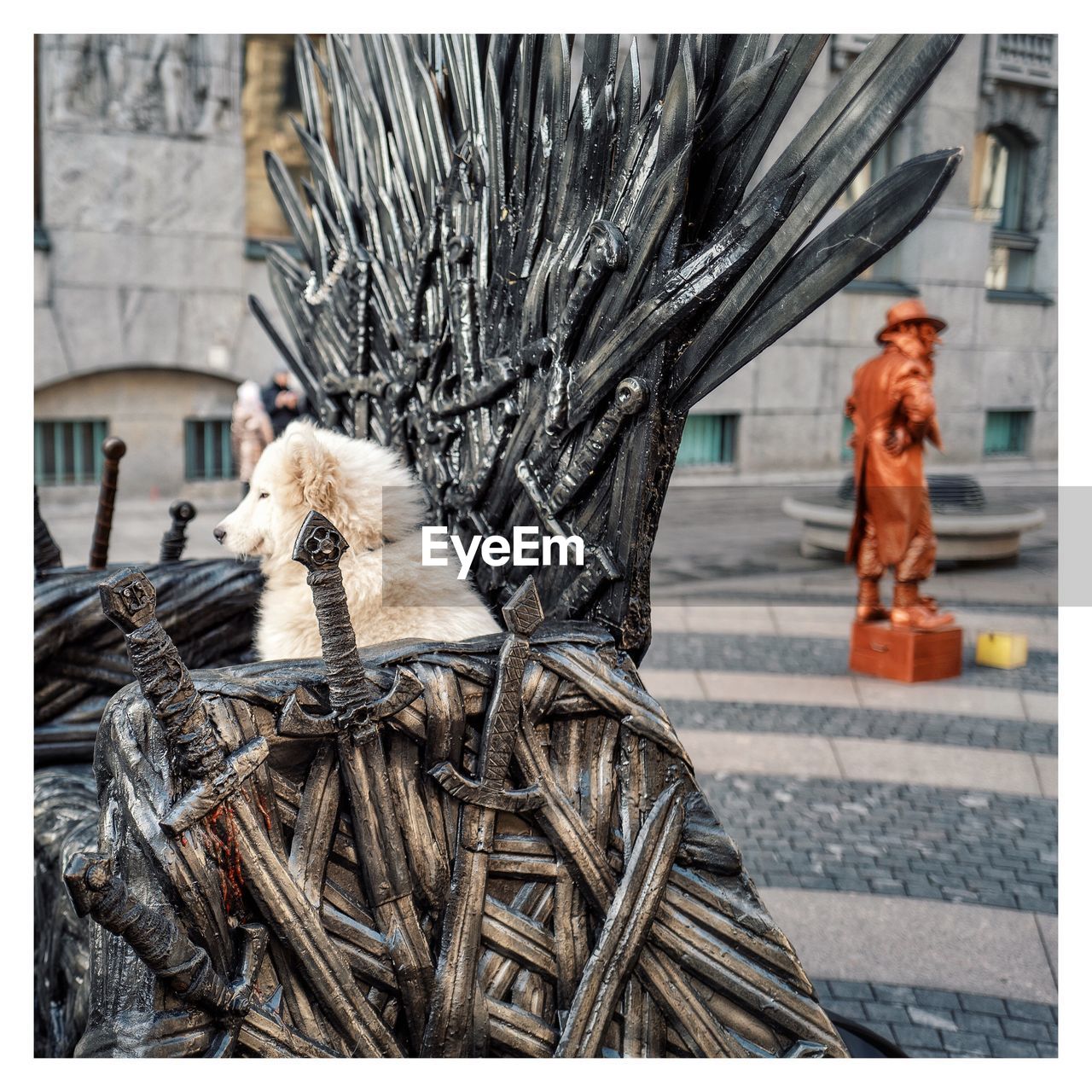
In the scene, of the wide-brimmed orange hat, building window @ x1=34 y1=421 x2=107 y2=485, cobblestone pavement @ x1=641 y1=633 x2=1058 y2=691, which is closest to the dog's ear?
cobblestone pavement @ x1=641 y1=633 x2=1058 y2=691

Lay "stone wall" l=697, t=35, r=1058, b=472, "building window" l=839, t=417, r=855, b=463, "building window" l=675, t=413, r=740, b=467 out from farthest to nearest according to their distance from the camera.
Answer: "building window" l=839, t=417, r=855, b=463, "building window" l=675, t=413, r=740, b=467, "stone wall" l=697, t=35, r=1058, b=472

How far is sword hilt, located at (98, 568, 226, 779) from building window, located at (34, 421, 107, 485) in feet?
24.3

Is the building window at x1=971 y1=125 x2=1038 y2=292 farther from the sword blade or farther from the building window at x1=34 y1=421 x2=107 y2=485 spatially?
the sword blade

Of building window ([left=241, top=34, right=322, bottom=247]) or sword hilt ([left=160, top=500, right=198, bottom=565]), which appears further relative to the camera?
building window ([left=241, top=34, right=322, bottom=247])

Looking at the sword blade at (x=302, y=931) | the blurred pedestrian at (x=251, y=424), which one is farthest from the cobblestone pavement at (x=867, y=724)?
the sword blade at (x=302, y=931)

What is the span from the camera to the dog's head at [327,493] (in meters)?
1.92

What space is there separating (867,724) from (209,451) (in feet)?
21.1

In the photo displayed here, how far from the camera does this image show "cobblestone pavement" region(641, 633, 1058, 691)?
536 cm

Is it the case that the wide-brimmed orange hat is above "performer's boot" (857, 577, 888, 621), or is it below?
above

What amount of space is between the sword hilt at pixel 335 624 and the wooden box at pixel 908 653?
426cm

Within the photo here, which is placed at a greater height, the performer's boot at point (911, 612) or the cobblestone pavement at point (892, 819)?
the performer's boot at point (911, 612)

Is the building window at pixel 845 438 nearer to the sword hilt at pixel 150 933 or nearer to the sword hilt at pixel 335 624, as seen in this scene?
the sword hilt at pixel 335 624
